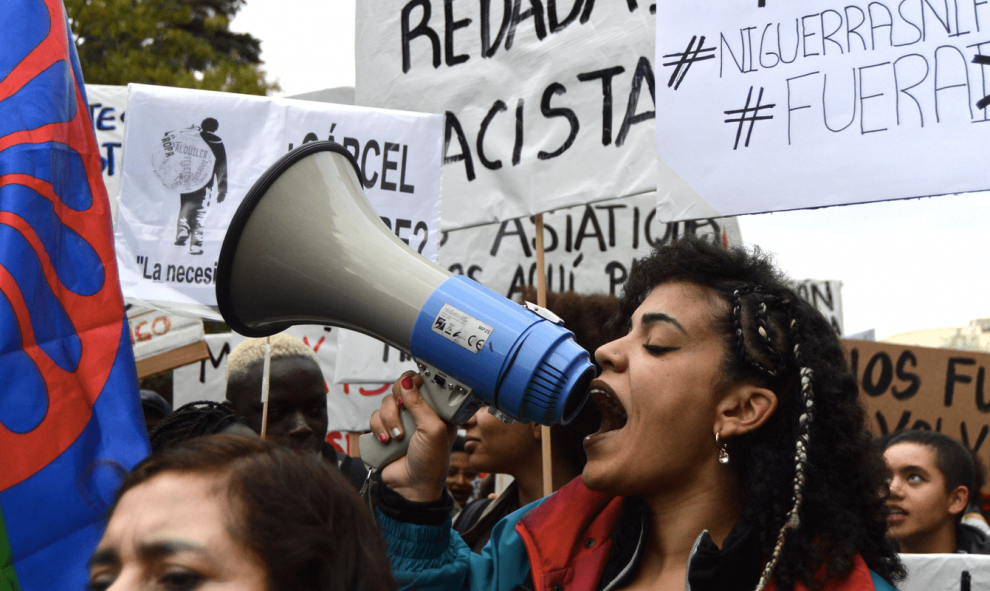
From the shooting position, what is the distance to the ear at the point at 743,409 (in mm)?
1871

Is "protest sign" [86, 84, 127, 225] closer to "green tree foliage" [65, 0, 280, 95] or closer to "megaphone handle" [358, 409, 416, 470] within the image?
"megaphone handle" [358, 409, 416, 470]

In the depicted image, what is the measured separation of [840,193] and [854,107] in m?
0.27

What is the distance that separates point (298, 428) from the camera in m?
3.76

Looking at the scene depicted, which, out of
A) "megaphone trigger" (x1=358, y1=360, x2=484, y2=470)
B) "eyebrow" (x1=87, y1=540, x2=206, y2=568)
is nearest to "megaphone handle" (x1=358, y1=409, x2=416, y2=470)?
"megaphone trigger" (x1=358, y1=360, x2=484, y2=470)

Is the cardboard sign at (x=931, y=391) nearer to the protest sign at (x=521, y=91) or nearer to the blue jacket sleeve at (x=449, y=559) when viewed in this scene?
the protest sign at (x=521, y=91)

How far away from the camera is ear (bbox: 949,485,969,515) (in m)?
3.53

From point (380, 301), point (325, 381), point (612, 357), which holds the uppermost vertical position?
point (380, 301)

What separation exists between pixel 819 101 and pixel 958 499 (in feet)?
6.06

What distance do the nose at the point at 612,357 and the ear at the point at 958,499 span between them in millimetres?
2217

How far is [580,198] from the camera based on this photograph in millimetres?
3594

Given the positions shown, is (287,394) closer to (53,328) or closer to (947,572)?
(53,328)

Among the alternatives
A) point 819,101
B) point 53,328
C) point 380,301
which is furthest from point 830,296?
point 53,328

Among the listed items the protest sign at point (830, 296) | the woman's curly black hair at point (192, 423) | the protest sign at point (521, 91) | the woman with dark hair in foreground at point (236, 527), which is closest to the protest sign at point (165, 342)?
the protest sign at point (521, 91)

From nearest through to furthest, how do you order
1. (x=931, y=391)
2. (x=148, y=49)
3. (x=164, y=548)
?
(x=164, y=548), (x=931, y=391), (x=148, y=49)
